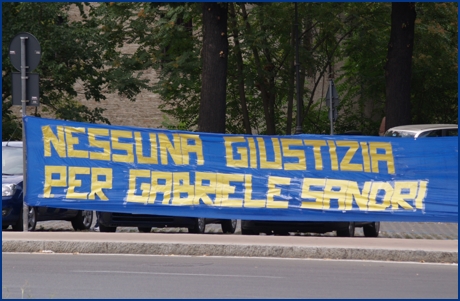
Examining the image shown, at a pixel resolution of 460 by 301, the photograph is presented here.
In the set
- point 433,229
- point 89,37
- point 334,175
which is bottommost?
point 433,229

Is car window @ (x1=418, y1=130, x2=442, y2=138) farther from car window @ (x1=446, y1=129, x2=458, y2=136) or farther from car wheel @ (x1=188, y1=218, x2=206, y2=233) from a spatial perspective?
car wheel @ (x1=188, y1=218, x2=206, y2=233)

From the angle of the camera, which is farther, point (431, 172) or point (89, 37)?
point (89, 37)

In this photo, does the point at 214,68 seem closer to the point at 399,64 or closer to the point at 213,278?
the point at 399,64

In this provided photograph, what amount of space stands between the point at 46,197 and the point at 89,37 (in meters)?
19.0

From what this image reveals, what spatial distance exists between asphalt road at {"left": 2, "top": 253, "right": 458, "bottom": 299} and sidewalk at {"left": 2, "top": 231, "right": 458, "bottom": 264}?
318 mm

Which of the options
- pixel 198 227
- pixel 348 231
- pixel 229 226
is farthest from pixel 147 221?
pixel 348 231

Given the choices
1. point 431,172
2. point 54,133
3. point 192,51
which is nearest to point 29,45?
point 54,133

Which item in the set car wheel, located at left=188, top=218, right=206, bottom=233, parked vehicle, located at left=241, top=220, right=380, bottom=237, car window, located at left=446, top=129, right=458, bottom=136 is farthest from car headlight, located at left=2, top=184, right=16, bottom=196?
car window, located at left=446, top=129, right=458, bottom=136

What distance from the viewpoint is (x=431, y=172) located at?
15859 millimetres

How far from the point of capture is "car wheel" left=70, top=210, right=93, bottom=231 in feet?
58.9

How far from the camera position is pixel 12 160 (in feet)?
58.2

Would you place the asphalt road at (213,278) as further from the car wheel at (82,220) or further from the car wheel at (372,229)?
the car wheel at (82,220)

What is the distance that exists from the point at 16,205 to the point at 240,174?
4013 millimetres

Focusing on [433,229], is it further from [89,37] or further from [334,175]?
[89,37]
